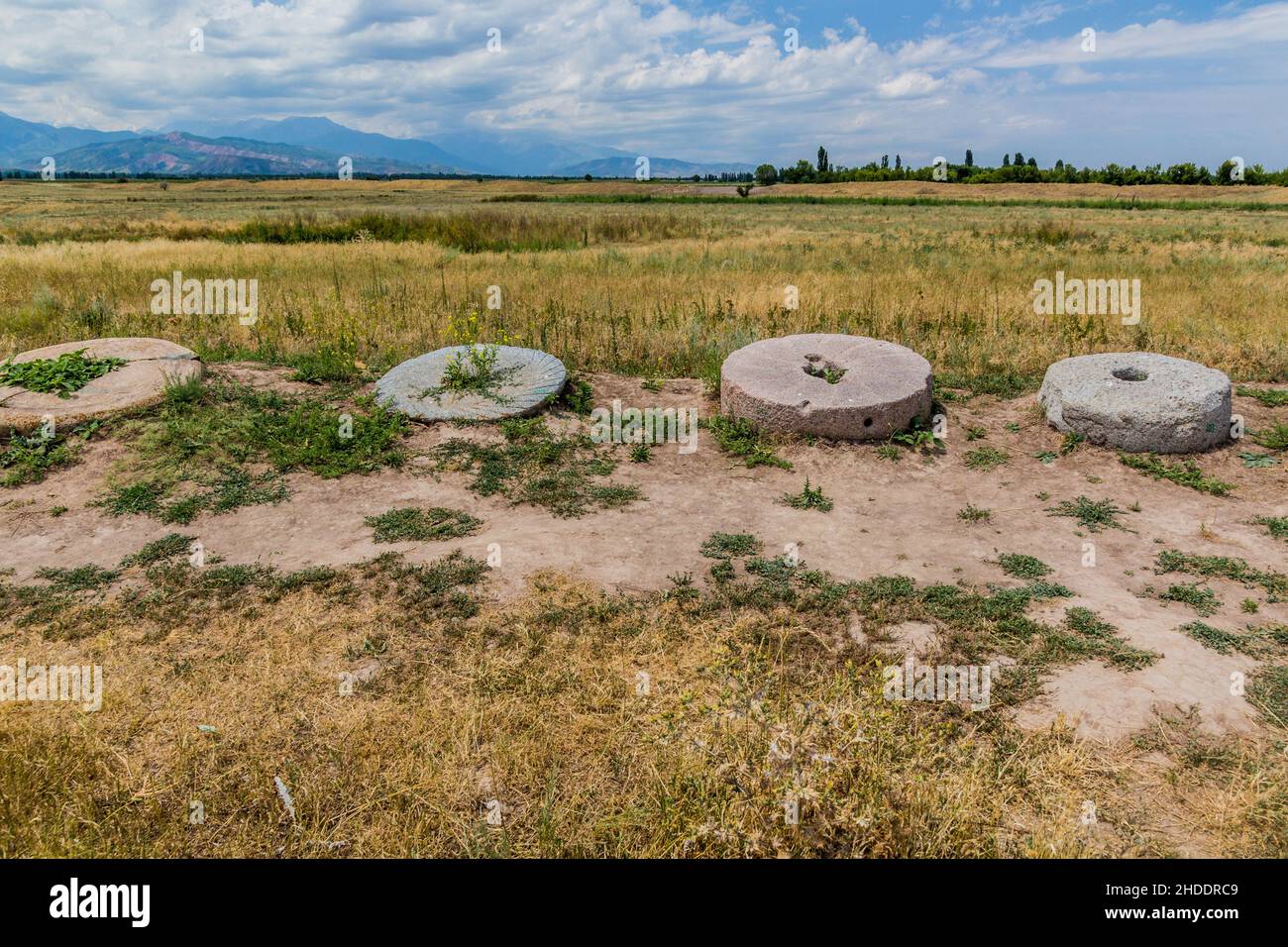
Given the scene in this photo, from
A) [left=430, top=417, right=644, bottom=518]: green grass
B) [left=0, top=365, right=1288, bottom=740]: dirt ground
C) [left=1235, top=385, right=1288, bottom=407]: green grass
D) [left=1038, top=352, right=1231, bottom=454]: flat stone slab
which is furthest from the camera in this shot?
[left=1235, top=385, right=1288, bottom=407]: green grass

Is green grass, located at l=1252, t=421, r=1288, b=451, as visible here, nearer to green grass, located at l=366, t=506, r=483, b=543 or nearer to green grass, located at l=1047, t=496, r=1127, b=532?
green grass, located at l=1047, t=496, r=1127, b=532

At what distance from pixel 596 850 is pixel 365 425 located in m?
5.77

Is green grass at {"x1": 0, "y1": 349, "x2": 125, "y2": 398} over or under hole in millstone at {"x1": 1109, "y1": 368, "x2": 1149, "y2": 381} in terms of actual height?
over

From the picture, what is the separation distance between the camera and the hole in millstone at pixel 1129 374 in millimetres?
7637

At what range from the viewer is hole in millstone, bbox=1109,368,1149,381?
7.64 m

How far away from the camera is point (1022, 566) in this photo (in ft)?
16.9

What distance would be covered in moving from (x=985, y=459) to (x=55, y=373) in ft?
32.6

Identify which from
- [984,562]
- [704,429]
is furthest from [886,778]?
[704,429]

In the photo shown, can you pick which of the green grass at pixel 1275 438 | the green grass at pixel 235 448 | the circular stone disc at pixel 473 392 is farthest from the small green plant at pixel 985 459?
the green grass at pixel 235 448

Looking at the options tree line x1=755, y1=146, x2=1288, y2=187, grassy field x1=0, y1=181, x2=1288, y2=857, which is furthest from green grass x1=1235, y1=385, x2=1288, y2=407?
tree line x1=755, y1=146, x2=1288, y2=187

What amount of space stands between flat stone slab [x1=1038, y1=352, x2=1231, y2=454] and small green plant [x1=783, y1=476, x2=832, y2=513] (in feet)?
9.88

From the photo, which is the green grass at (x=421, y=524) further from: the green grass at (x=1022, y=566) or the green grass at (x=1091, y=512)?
the green grass at (x=1091, y=512)

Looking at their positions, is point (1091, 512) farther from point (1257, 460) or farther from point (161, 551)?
point (161, 551)
